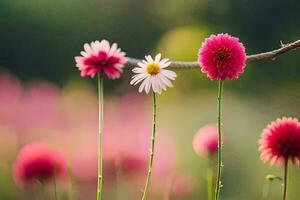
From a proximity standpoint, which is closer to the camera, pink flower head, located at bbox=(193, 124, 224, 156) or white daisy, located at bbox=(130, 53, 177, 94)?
white daisy, located at bbox=(130, 53, 177, 94)

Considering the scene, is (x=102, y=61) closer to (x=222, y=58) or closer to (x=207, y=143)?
(x=222, y=58)

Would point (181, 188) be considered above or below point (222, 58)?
below

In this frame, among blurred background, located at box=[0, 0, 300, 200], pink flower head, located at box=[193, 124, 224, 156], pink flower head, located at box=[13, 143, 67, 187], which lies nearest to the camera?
pink flower head, located at box=[13, 143, 67, 187]

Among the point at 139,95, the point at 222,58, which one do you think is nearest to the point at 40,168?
the point at 222,58

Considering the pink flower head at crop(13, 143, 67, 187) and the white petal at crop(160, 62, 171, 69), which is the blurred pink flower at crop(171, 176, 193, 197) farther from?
the white petal at crop(160, 62, 171, 69)

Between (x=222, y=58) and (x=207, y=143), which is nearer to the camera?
(x=222, y=58)

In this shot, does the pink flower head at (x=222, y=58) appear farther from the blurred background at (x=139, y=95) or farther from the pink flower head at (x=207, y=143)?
the pink flower head at (x=207, y=143)

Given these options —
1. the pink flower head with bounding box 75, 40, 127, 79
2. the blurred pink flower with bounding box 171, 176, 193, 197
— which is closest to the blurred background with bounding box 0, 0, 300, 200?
the blurred pink flower with bounding box 171, 176, 193, 197
